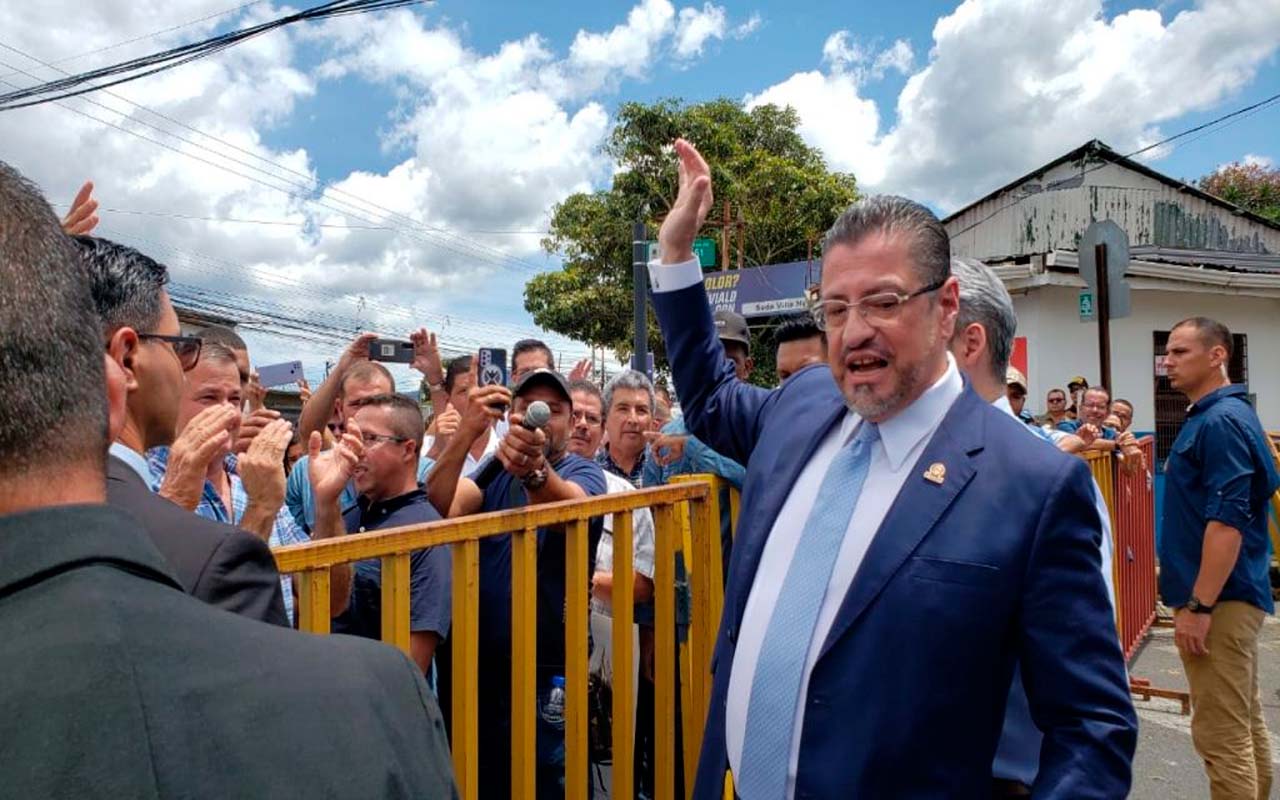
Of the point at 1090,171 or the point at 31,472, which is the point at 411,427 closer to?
the point at 31,472

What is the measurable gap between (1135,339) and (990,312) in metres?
12.7

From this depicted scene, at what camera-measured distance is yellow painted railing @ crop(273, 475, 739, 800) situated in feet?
5.80

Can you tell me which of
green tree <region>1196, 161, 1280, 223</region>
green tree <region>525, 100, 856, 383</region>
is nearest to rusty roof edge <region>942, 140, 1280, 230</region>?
green tree <region>525, 100, 856, 383</region>

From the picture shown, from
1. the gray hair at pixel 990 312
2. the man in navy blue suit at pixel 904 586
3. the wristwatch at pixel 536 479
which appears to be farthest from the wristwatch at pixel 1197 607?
the wristwatch at pixel 536 479

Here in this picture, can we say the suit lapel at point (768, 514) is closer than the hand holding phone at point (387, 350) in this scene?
Yes

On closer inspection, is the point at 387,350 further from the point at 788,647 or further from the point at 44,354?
the point at 44,354

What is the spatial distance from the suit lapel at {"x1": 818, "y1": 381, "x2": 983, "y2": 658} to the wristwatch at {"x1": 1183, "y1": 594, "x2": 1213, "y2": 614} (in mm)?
2741

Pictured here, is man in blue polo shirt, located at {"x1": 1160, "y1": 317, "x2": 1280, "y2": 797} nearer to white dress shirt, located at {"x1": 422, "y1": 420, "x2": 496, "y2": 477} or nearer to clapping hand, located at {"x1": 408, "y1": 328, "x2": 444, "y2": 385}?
white dress shirt, located at {"x1": 422, "y1": 420, "x2": 496, "y2": 477}

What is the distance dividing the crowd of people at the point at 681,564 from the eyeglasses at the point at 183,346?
10 mm

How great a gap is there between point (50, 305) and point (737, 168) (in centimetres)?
2315

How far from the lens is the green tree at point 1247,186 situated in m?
34.3

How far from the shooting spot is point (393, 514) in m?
2.75

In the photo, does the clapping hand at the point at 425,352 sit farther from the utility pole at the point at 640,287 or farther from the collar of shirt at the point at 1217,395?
the collar of shirt at the point at 1217,395

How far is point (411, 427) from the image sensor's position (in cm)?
290
